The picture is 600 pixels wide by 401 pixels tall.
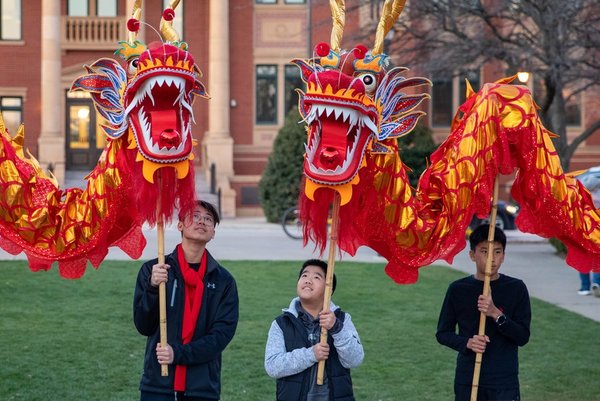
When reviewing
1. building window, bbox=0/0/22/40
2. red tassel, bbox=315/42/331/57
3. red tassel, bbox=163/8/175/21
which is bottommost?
red tassel, bbox=315/42/331/57

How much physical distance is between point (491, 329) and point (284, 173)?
2271cm

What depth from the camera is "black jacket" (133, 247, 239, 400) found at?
17.6 ft

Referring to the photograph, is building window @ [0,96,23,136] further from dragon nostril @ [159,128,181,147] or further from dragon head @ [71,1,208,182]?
dragon nostril @ [159,128,181,147]

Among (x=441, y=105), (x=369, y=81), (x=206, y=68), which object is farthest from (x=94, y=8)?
(x=369, y=81)

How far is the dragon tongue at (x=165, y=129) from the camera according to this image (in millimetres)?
5059

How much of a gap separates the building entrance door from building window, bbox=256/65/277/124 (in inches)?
Answer: 209

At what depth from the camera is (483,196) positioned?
551 centimetres

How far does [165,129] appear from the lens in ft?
16.7

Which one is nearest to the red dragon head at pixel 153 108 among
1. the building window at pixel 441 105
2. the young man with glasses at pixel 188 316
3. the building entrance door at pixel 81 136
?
the young man with glasses at pixel 188 316

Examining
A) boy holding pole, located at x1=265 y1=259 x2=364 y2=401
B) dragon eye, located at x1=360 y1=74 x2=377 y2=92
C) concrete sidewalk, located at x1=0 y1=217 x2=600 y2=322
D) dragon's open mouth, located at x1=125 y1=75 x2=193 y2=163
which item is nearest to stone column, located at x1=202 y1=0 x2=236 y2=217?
concrete sidewalk, located at x1=0 y1=217 x2=600 y2=322

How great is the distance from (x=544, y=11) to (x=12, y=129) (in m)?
20.2

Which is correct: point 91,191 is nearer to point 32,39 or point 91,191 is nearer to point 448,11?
point 448,11

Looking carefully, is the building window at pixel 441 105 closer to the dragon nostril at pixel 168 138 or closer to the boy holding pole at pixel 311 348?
the boy holding pole at pixel 311 348

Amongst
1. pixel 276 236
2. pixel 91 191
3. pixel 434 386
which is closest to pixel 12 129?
pixel 276 236
